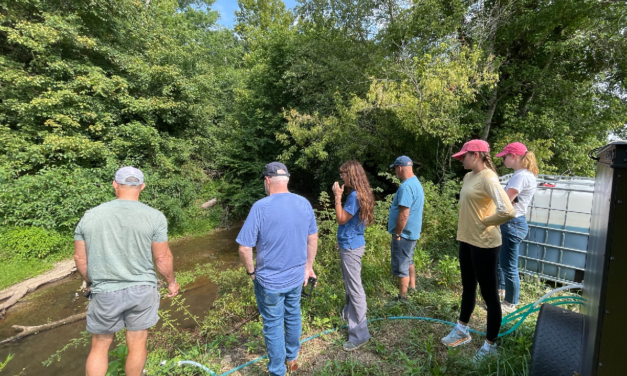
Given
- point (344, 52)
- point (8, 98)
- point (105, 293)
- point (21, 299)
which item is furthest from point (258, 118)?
point (105, 293)

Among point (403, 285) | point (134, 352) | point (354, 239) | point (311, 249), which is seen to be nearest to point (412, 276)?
point (403, 285)

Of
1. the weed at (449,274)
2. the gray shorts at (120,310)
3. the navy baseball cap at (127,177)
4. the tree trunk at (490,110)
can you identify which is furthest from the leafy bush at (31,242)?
the tree trunk at (490,110)

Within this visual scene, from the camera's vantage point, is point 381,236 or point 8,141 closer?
point 381,236

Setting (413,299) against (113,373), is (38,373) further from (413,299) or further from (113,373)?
(413,299)

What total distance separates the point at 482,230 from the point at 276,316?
1.81m

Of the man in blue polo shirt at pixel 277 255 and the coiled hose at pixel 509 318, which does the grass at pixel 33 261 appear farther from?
the man in blue polo shirt at pixel 277 255

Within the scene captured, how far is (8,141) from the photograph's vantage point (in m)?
8.33

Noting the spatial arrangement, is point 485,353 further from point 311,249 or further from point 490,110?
point 490,110

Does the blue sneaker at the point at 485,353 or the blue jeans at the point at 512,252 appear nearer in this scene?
the blue sneaker at the point at 485,353

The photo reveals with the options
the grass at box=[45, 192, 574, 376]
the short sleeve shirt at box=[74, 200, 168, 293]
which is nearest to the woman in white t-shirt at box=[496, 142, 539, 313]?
the grass at box=[45, 192, 574, 376]

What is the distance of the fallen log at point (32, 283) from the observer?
6199 millimetres

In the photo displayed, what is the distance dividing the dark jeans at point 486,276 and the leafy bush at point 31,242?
33.3 feet

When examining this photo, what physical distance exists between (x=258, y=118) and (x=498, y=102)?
9759mm

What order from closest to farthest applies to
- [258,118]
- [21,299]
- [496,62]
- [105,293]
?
[105,293], [21,299], [496,62], [258,118]
